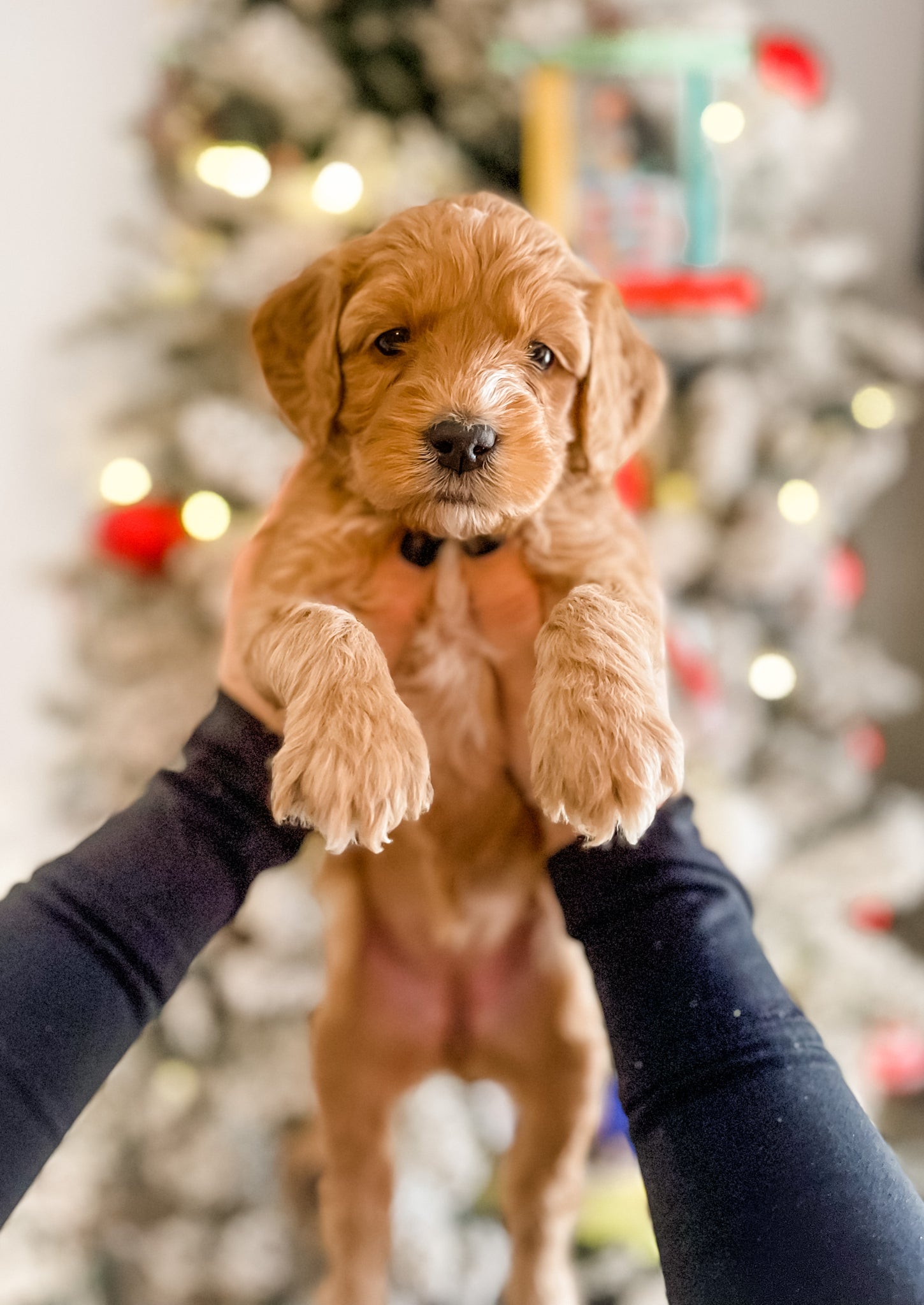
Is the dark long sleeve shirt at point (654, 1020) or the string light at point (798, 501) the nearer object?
the dark long sleeve shirt at point (654, 1020)

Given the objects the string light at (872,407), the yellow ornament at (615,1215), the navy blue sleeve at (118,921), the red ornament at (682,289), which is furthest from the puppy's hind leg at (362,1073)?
the string light at (872,407)

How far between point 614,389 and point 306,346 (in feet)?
1.33

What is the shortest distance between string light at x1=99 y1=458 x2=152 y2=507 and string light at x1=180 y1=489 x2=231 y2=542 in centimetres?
Answer: 15

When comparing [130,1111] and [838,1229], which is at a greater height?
[130,1111]

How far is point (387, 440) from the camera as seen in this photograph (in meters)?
1.00

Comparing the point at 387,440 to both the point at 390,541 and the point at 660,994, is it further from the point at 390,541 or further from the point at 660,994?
the point at 660,994

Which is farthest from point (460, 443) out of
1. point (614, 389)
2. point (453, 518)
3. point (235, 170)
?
point (235, 170)

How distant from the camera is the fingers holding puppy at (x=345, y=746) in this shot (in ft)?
2.86

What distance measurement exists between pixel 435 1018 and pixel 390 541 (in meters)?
0.66

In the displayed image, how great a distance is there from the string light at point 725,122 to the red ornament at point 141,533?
1749 mm

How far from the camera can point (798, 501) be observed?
101 inches

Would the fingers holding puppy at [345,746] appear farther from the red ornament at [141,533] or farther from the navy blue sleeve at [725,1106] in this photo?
the red ornament at [141,533]

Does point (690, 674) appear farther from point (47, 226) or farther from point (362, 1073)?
point (47, 226)

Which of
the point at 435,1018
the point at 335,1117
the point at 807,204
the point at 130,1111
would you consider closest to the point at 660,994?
the point at 435,1018
